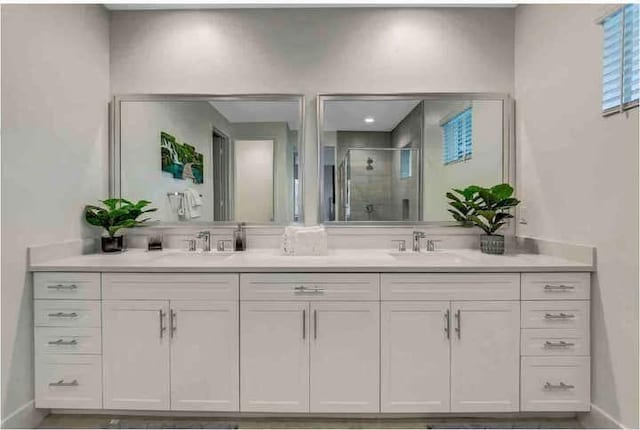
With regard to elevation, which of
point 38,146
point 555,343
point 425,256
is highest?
point 38,146

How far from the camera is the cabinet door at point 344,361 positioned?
184 centimetres

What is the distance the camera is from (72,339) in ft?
6.09

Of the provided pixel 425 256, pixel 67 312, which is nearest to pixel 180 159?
pixel 67 312

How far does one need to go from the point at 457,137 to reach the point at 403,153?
0.40 meters

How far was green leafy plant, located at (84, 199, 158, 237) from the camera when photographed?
2.27 m

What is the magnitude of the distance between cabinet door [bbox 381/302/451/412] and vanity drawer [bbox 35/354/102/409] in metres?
1.53

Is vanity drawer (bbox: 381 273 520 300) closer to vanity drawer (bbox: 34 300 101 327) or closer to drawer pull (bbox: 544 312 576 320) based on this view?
drawer pull (bbox: 544 312 576 320)

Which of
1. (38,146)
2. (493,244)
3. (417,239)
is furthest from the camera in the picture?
(417,239)

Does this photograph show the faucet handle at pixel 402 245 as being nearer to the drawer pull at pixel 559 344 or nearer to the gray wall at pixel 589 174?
the gray wall at pixel 589 174

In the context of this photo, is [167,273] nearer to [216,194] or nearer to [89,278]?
[89,278]

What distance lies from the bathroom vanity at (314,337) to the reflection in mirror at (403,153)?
69cm

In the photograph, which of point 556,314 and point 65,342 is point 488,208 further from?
point 65,342

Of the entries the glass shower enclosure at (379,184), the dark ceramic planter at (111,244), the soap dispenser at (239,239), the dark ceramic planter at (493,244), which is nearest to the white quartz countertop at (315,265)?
the dark ceramic planter at (493,244)

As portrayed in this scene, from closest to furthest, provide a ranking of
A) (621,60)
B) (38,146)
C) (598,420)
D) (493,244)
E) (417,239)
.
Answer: (621,60), (598,420), (38,146), (493,244), (417,239)
